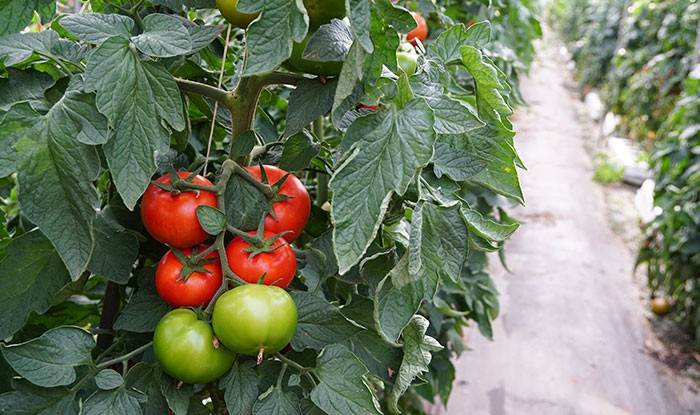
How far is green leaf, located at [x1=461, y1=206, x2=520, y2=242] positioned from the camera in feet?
2.16

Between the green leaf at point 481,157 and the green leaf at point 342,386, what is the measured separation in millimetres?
205

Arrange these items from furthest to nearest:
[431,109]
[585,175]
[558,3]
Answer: [558,3] < [585,175] < [431,109]

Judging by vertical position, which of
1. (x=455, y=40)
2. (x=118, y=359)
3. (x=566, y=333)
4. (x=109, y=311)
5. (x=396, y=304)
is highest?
(x=455, y=40)

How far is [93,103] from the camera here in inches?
23.9

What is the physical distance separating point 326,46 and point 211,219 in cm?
19

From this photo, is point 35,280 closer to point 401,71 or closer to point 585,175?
point 401,71

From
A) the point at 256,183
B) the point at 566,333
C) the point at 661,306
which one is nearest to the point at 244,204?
the point at 256,183

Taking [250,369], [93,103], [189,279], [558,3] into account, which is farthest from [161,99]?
[558,3]

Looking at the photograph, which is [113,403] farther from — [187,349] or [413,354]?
[413,354]

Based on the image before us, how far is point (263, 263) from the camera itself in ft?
2.17

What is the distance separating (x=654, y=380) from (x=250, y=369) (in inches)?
104

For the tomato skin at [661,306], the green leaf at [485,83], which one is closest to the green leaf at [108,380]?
the green leaf at [485,83]

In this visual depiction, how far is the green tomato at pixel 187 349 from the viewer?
2.06ft

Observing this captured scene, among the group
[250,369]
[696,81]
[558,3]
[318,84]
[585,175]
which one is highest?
[318,84]
